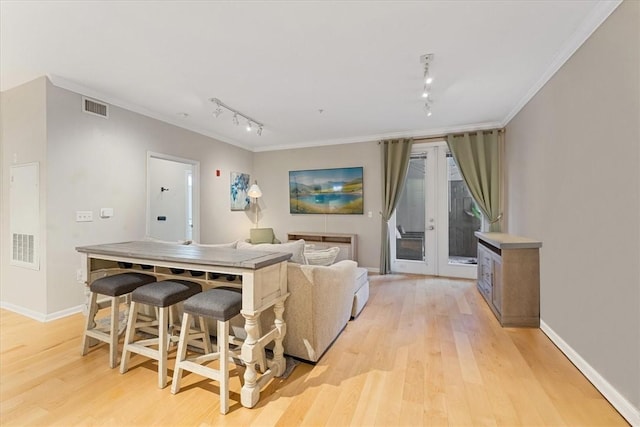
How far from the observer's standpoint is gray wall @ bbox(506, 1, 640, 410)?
1.66 m

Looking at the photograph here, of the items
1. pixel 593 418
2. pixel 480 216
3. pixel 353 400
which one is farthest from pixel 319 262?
pixel 480 216

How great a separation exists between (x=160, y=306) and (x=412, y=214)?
14.7 feet

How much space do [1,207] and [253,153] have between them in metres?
4.12

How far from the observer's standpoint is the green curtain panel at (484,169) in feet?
14.7

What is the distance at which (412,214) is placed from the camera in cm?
526

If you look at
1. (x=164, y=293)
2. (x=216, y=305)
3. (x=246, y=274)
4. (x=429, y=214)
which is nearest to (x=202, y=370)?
(x=216, y=305)

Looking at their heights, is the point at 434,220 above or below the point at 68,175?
below

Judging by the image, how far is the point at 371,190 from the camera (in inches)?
215

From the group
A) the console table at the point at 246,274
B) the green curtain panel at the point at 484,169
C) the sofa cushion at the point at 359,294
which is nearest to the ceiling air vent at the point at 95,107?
the console table at the point at 246,274

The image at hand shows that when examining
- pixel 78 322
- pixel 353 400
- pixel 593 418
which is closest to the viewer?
pixel 593 418

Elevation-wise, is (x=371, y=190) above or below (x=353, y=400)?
above

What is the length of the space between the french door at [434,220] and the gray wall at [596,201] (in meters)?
1.97

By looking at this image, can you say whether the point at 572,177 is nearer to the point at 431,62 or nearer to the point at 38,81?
the point at 431,62

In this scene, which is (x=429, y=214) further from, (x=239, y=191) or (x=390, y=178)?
(x=239, y=191)
